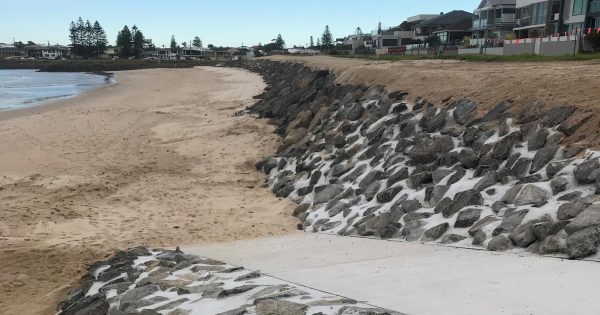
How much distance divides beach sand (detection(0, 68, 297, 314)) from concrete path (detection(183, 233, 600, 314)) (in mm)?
2300

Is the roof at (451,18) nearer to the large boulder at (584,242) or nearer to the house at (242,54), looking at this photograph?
the house at (242,54)

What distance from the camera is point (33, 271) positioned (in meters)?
7.37

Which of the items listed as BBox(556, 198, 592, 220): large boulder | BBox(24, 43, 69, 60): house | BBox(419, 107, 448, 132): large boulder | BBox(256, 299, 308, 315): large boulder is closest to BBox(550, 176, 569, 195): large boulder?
BBox(556, 198, 592, 220): large boulder

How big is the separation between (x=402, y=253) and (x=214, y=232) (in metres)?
4.04

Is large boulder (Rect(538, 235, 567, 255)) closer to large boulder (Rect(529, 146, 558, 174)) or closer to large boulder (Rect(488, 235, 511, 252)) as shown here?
large boulder (Rect(488, 235, 511, 252))

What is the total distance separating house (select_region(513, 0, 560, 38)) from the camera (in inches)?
1634

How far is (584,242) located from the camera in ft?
16.0

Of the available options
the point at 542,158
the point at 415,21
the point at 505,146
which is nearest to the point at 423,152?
the point at 505,146

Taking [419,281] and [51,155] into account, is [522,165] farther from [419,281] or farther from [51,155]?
[51,155]

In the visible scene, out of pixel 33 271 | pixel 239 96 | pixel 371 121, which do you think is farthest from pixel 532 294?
pixel 239 96

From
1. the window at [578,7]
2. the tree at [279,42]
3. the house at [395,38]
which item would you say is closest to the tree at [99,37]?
the tree at [279,42]

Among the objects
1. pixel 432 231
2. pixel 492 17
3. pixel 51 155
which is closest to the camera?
pixel 432 231

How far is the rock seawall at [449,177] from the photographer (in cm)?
580

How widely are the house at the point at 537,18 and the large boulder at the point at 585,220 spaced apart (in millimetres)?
41033
